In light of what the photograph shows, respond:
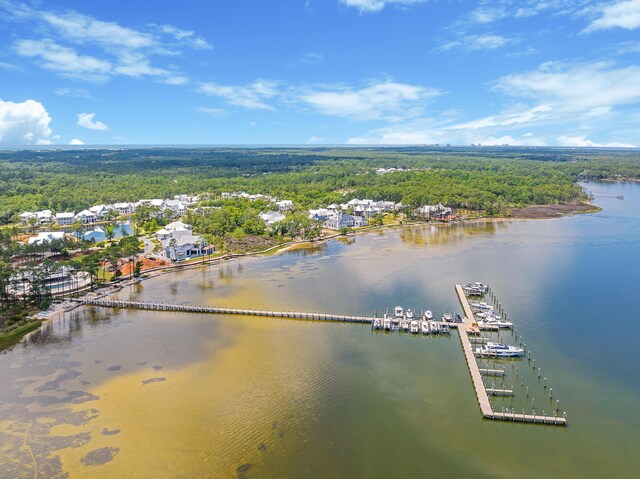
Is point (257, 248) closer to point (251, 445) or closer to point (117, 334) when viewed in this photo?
point (117, 334)

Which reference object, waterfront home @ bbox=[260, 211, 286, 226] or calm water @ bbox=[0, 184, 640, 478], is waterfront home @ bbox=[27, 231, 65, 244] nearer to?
calm water @ bbox=[0, 184, 640, 478]

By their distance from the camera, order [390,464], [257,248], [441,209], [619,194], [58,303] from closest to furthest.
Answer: [390,464] < [58,303] < [257,248] < [441,209] < [619,194]

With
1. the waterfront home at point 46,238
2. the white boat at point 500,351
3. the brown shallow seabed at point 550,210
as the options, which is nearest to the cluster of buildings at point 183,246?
the waterfront home at point 46,238

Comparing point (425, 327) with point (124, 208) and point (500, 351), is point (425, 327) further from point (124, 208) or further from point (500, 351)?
point (124, 208)

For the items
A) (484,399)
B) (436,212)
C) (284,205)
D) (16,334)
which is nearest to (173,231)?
(284,205)

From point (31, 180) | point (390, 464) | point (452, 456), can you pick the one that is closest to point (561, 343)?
point (452, 456)

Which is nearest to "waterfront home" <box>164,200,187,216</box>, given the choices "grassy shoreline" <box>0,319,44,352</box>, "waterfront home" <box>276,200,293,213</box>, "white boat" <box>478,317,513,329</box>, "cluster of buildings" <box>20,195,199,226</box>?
"cluster of buildings" <box>20,195,199,226</box>
